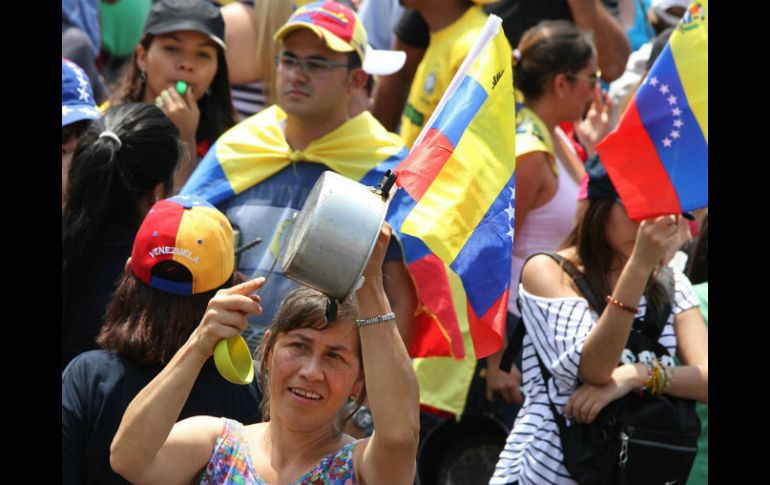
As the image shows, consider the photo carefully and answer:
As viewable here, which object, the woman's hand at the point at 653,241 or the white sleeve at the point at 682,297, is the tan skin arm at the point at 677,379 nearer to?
the white sleeve at the point at 682,297

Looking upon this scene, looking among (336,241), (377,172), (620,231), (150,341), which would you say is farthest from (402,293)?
(336,241)

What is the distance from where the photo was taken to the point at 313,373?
3.16m

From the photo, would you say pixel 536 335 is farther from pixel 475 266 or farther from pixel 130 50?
pixel 130 50

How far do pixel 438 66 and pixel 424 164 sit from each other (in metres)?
2.52

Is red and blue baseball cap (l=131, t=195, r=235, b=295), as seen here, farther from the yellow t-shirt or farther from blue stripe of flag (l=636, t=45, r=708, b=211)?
the yellow t-shirt

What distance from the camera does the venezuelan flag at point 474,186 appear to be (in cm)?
344

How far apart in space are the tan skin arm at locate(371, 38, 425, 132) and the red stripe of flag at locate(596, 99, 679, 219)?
2.11 metres

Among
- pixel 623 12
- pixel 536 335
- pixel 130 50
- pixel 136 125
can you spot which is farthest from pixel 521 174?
pixel 130 50

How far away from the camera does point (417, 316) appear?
4.76m

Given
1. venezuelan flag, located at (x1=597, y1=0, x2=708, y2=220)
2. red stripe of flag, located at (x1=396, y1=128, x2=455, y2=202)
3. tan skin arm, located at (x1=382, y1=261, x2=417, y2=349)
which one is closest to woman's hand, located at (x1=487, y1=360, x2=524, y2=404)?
tan skin arm, located at (x1=382, y1=261, x2=417, y2=349)

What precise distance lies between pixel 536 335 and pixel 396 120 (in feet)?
7.64

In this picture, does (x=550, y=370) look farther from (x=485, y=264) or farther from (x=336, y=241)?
(x=336, y=241)

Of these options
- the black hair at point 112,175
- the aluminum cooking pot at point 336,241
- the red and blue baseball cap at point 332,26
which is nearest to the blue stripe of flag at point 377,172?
the red and blue baseball cap at point 332,26
